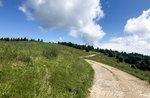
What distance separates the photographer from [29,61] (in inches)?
310

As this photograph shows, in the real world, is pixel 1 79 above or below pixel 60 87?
above

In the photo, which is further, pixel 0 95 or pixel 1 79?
pixel 1 79

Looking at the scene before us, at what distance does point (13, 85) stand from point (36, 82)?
1316 mm

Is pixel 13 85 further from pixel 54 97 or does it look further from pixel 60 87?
pixel 60 87

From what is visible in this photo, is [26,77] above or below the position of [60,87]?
above

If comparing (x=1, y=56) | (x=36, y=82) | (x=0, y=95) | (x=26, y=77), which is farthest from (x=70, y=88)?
A: (x=1, y=56)

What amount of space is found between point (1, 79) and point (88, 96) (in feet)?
19.7

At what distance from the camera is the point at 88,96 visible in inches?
257

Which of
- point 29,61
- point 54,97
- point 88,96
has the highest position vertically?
point 29,61

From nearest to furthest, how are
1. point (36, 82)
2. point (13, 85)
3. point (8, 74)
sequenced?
point (13, 85) → point (8, 74) → point (36, 82)

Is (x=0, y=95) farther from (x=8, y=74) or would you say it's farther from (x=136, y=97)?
(x=136, y=97)

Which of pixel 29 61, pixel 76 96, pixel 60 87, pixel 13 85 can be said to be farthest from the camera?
pixel 29 61

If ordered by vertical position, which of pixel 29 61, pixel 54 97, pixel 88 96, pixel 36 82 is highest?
pixel 29 61

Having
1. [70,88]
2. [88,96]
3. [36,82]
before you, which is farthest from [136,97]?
[36,82]
